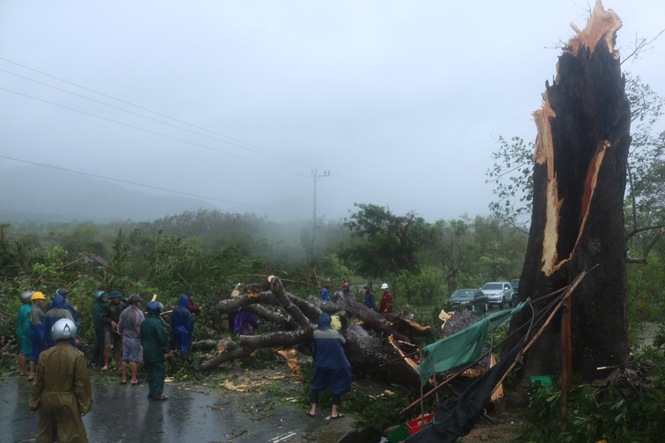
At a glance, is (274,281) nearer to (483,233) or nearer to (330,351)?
(330,351)

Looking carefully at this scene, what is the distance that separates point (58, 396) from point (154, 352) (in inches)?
112

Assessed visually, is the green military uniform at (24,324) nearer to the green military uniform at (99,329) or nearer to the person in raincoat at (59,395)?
the green military uniform at (99,329)

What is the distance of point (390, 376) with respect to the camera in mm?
7633

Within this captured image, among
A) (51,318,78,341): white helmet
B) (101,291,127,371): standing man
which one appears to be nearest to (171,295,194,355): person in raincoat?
(101,291,127,371): standing man

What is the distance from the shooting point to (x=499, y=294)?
24.1m

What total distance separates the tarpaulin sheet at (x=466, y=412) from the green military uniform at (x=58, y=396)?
11.2 feet

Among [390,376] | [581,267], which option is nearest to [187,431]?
[390,376]

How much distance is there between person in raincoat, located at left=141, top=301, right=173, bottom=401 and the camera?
7285 mm

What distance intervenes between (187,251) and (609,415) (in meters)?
13.4

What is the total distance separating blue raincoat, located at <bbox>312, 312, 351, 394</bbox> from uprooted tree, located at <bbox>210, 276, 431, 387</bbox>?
0.75 meters

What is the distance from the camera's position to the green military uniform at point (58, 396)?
177 inches

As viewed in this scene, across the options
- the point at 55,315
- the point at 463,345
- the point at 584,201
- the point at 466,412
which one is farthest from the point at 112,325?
the point at 584,201

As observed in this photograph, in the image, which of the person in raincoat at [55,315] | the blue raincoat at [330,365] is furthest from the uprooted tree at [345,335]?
the person in raincoat at [55,315]

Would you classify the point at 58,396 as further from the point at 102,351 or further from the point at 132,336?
the point at 102,351
